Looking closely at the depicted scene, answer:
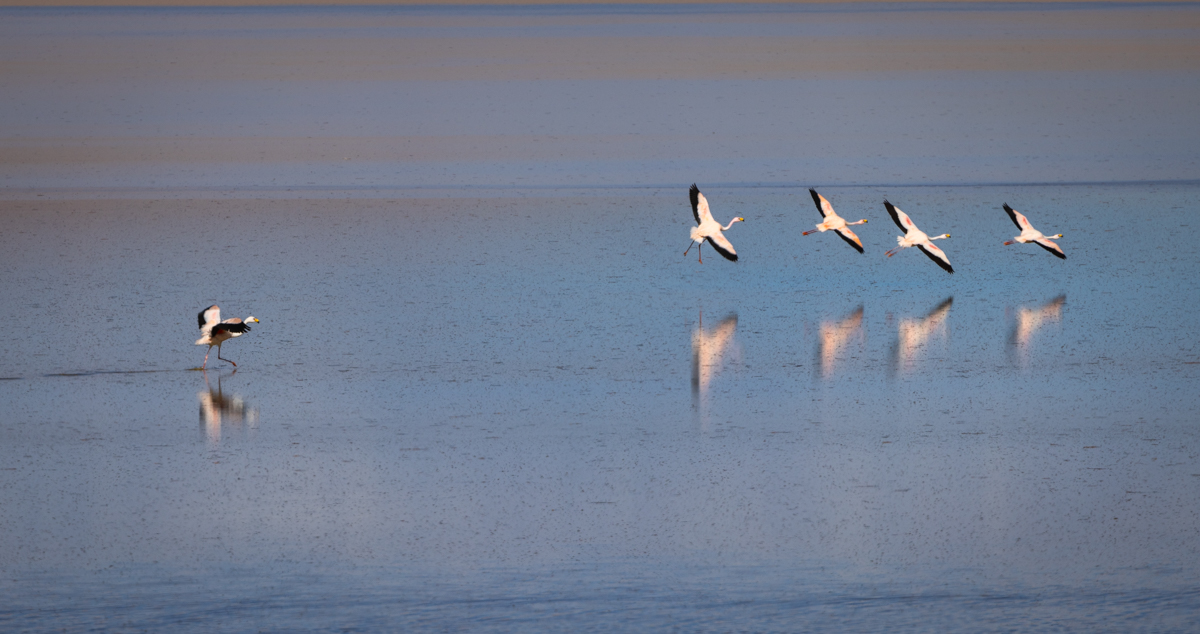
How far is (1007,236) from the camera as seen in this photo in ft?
35.8

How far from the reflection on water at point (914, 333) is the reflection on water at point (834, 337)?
9.8 inches

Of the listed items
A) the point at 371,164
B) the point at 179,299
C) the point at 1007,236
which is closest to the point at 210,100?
the point at 371,164

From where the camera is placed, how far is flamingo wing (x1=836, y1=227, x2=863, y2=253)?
402 inches

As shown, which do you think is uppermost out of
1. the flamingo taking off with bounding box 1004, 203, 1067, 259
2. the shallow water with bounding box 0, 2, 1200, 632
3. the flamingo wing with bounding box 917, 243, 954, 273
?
the flamingo taking off with bounding box 1004, 203, 1067, 259

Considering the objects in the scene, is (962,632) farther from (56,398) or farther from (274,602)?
(56,398)

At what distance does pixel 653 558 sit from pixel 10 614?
222 cm

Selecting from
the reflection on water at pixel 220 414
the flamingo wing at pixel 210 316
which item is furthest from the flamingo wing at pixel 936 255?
the reflection on water at pixel 220 414

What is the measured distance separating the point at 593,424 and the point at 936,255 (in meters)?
3.98

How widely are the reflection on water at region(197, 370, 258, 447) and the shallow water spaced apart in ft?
0.08

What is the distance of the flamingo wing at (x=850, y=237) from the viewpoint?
10210 mm

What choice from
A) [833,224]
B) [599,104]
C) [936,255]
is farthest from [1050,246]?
[599,104]

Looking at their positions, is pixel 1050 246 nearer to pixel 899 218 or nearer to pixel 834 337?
pixel 899 218

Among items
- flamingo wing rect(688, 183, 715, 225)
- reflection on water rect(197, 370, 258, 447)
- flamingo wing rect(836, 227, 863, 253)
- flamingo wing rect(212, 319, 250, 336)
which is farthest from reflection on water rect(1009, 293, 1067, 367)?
flamingo wing rect(212, 319, 250, 336)

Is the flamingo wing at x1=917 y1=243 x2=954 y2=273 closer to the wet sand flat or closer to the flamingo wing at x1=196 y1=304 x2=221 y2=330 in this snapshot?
the wet sand flat
